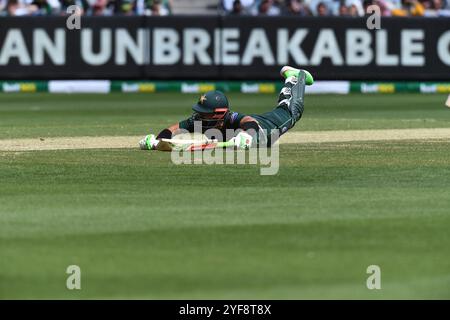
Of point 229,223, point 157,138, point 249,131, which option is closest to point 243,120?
point 249,131

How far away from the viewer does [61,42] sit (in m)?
30.1

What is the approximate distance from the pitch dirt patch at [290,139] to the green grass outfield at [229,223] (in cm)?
77

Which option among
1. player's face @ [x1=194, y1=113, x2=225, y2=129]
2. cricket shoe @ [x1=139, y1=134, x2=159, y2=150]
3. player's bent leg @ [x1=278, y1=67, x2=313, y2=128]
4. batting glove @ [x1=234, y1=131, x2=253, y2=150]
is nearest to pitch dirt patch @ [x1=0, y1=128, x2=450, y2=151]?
cricket shoe @ [x1=139, y1=134, x2=159, y2=150]

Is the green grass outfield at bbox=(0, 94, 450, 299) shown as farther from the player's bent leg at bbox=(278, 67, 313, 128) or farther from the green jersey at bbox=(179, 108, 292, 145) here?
the player's bent leg at bbox=(278, 67, 313, 128)

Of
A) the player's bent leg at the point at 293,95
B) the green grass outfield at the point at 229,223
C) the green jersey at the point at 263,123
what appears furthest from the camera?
the player's bent leg at the point at 293,95

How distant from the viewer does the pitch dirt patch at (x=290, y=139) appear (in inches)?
708

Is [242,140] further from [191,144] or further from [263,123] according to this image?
[263,123]

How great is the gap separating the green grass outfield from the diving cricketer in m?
0.38

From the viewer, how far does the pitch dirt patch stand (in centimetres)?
1798

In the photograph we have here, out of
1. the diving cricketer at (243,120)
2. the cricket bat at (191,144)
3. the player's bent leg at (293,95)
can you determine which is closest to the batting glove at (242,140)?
the diving cricketer at (243,120)

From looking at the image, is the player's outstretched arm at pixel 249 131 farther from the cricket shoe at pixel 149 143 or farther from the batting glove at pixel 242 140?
the cricket shoe at pixel 149 143

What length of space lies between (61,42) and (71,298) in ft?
72.5

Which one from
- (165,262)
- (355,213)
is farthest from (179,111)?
(165,262)

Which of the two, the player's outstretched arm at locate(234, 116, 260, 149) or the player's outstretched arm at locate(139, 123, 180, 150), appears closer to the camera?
the player's outstretched arm at locate(234, 116, 260, 149)
